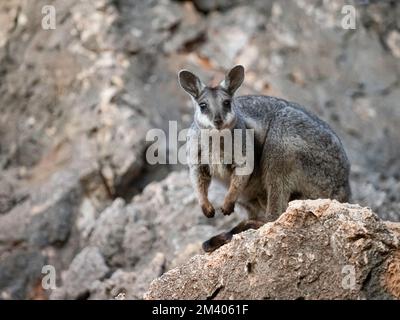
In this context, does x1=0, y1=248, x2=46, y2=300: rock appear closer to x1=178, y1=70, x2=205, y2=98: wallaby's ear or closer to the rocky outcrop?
the rocky outcrop

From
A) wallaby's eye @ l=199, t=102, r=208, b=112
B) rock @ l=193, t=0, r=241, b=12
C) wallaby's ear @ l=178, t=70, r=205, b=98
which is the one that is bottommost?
wallaby's eye @ l=199, t=102, r=208, b=112

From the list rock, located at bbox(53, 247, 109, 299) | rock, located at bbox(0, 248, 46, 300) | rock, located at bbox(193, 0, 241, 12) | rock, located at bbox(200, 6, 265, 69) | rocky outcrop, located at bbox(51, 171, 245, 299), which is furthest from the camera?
rock, located at bbox(193, 0, 241, 12)

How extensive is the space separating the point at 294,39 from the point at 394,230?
19.0ft

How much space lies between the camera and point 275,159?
6.70m

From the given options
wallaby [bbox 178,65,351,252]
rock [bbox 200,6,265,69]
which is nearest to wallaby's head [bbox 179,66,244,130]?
wallaby [bbox 178,65,351,252]

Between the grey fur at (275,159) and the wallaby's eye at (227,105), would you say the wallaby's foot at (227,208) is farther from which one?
the wallaby's eye at (227,105)

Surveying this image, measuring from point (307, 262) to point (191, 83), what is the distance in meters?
2.40

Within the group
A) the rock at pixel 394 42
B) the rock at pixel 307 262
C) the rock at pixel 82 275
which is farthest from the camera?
the rock at pixel 394 42

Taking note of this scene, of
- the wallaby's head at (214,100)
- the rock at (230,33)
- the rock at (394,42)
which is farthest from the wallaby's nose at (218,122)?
the rock at (394,42)

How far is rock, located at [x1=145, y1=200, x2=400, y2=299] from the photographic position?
479cm

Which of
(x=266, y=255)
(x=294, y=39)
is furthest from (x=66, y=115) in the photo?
(x=266, y=255)

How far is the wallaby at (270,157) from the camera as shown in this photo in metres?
6.67

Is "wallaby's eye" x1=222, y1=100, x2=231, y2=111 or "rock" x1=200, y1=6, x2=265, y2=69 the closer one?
"wallaby's eye" x1=222, y1=100, x2=231, y2=111

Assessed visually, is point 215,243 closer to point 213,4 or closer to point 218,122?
point 218,122
